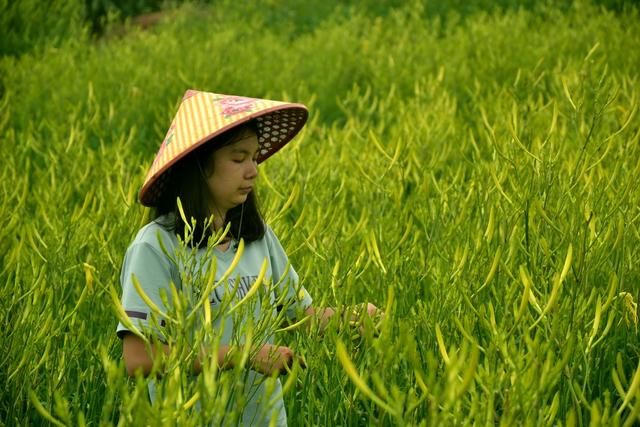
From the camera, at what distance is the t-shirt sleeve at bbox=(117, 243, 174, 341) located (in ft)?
4.57

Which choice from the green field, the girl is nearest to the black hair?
the girl

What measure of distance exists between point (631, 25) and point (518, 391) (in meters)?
4.40

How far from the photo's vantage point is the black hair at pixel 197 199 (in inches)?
61.7

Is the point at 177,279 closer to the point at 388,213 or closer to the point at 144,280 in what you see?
the point at 144,280

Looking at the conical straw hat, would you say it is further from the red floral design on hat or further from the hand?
the hand

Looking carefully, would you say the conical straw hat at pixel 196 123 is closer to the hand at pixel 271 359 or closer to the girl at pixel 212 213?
the girl at pixel 212 213

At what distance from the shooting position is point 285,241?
2254mm

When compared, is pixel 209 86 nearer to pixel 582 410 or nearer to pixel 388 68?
pixel 388 68

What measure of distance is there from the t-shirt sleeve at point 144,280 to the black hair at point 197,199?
0.31ft

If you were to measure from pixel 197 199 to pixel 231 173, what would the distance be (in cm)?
8

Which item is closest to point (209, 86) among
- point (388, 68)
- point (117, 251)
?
point (388, 68)

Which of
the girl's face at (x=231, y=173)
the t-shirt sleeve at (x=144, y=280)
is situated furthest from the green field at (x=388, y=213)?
the girl's face at (x=231, y=173)

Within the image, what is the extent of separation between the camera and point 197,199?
1.57 m

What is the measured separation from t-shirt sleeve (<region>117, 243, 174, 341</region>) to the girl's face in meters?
0.19
